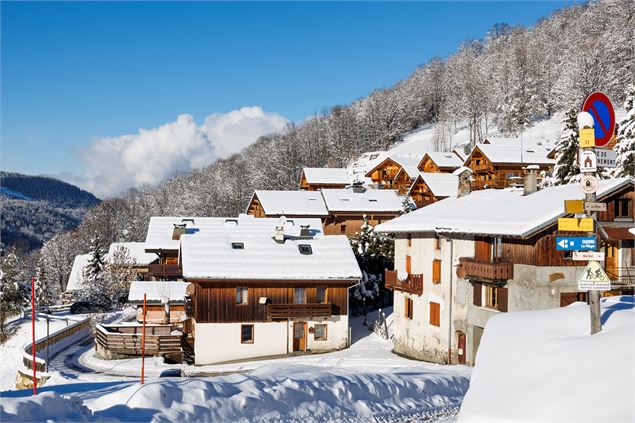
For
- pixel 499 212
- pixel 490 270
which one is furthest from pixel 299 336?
pixel 499 212

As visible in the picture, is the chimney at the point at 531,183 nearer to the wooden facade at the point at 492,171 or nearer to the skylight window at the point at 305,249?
the skylight window at the point at 305,249

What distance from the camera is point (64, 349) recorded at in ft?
135

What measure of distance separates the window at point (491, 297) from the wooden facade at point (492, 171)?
170 feet

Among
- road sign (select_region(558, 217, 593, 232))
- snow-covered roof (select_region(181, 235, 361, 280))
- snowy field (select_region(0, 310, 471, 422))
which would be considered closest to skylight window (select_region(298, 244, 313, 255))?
snow-covered roof (select_region(181, 235, 361, 280))

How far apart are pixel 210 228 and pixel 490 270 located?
29.0m

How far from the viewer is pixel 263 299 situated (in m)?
37.0

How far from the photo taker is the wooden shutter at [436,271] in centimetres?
3483

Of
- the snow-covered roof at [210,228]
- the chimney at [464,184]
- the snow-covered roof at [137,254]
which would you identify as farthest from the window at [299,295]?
the snow-covered roof at [137,254]

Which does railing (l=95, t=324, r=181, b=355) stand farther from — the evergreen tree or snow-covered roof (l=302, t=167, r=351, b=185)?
snow-covered roof (l=302, t=167, r=351, b=185)

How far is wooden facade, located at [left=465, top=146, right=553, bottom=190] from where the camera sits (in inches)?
3260

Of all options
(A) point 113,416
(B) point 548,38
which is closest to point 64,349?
(A) point 113,416

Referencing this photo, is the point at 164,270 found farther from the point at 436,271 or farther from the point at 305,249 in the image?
the point at 436,271

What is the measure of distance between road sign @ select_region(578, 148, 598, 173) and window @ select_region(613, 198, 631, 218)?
19692mm

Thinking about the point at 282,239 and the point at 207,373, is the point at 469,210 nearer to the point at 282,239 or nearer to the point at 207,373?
the point at 282,239
